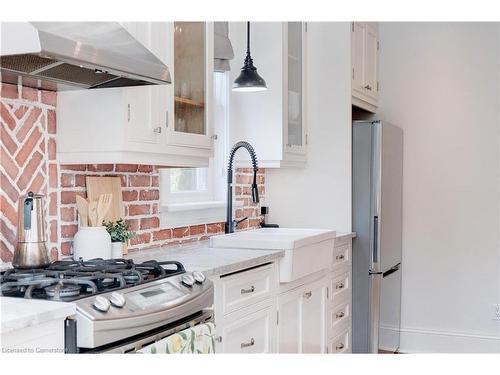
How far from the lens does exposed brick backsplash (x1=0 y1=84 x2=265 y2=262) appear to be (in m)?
2.38

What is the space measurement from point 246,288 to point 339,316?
136 cm

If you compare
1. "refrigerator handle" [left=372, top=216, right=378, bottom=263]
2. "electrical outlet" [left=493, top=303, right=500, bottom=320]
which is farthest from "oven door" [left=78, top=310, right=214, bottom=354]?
"electrical outlet" [left=493, top=303, right=500, bottom=320]

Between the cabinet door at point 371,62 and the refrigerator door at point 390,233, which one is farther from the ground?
the cabinet door at point 371,62

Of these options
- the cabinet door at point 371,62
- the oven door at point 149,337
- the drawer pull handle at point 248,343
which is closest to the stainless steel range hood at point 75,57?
the oven door at point 149,337

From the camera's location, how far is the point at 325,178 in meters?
4.25

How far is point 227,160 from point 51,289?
2.22m

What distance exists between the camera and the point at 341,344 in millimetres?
4074

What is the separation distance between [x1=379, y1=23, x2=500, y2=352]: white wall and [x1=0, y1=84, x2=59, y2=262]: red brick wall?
2.98 m

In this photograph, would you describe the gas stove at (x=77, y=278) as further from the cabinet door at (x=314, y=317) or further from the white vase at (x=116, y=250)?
the cabinet door at (x=314, y=317)

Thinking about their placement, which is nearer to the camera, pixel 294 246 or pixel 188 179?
pixel 294 246

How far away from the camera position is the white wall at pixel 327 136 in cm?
420

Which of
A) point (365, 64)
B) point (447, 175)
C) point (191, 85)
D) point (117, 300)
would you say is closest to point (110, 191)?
point (191, 85)

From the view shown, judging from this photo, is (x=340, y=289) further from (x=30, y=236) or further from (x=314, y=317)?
(x=30, y=236)

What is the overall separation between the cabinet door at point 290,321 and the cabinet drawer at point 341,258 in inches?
23.8
